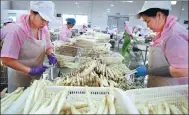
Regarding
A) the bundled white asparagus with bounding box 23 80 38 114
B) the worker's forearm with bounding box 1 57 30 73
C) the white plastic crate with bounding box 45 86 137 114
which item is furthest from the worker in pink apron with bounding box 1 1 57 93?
the bundled white asparagus with bounding box 23 80 38 114

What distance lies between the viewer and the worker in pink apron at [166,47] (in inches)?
54.2

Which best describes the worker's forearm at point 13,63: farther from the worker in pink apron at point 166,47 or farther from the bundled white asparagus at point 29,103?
the worker in pink apron at point 166,47

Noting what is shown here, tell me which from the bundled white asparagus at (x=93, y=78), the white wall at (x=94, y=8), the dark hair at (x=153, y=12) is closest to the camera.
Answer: the dark hair at (x=153, y=12)

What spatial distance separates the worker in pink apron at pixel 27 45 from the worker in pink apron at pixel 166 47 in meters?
0.85

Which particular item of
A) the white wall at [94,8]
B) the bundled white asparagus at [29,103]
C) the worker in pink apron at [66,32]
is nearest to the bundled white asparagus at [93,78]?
the bundled white asparagus at [29,103]

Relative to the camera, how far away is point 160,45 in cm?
165

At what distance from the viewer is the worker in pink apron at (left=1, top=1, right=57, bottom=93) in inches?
73.5

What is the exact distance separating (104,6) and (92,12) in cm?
108

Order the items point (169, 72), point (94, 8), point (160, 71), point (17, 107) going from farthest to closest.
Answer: point (94, 8)
point (160, 71)
point (169, 72)
point (17, 107)

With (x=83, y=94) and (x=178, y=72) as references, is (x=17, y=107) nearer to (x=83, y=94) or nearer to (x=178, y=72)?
(x=83, y=94)

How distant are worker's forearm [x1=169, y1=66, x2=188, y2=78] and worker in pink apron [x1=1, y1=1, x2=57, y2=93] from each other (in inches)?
42.4

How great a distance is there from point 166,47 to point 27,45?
1219 mm

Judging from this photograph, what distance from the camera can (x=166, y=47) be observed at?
1521 mm

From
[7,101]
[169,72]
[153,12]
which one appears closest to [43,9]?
[153,12]
